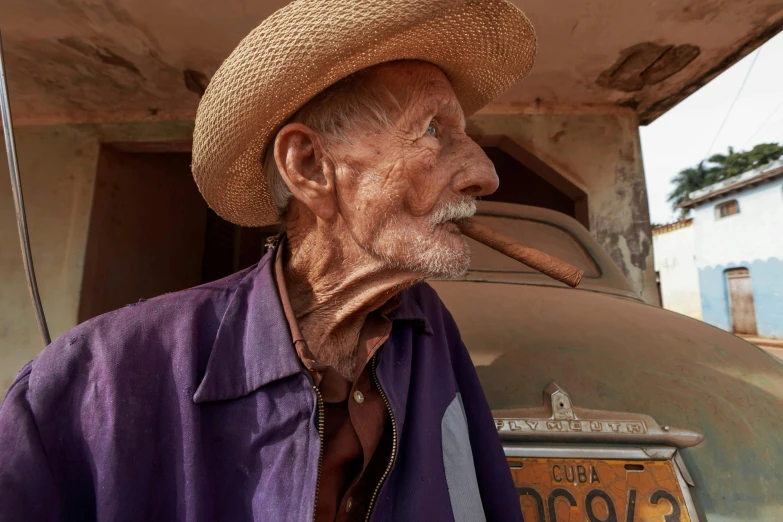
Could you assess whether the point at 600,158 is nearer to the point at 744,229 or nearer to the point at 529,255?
the point at 529,255

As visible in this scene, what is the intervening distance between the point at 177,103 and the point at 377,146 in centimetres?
430

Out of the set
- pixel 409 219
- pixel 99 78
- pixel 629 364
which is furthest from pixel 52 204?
pixel 629 364

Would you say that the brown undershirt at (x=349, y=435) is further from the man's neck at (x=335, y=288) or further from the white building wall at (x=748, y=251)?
the white building wall at (x=748, y=251)

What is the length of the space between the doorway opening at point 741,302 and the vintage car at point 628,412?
18186 millimetres

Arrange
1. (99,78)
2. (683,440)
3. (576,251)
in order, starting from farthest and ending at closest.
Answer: (99,78), (576,251), (683,440)

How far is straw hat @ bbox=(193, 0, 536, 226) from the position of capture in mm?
960

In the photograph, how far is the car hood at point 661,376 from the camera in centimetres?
115

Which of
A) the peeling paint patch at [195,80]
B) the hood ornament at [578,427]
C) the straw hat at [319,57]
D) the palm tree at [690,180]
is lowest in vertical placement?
the hood ornament at [578,427]

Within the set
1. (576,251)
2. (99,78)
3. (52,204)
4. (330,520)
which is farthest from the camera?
(52,204)

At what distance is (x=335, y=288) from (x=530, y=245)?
1541mm

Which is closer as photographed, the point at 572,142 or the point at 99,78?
the point at 99,78

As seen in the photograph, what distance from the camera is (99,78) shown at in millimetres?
4242

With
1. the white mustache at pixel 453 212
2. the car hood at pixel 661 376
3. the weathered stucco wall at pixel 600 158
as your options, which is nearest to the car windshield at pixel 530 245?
the car hood at pixel 661 376

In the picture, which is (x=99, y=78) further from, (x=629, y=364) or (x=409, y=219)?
(x=629, y=364)
